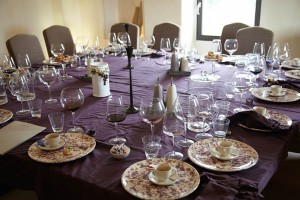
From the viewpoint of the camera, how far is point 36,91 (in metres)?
2.13

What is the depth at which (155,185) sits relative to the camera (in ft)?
3.51

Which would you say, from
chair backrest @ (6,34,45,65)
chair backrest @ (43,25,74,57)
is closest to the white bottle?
chair backrest @ (6,34,45,65)

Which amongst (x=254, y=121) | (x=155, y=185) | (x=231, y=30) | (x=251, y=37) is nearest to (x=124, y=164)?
(x=155, y=185)

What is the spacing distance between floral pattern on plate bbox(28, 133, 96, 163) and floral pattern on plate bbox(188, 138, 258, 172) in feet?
1.39

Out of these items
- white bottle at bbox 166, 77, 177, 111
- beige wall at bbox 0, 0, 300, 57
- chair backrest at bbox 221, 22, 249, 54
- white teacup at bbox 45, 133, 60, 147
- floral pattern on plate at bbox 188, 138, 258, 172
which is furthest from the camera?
beige wall at bbox 0, 0, 300, 57

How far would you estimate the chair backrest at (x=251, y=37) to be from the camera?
3070 mm

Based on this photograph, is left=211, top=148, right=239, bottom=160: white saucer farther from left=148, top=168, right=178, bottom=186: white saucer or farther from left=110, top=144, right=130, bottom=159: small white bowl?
left=110, top=144, right=130, bottom=159: small white bowl

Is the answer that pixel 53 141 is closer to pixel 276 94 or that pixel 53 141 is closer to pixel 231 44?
pixel 276 94

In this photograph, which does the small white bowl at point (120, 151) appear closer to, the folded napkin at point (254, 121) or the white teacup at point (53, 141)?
the white teacup at point (53, 141)

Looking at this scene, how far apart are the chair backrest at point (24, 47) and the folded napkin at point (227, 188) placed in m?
2.50

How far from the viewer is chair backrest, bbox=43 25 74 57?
358 centimetres

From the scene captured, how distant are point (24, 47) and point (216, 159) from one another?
260 cm

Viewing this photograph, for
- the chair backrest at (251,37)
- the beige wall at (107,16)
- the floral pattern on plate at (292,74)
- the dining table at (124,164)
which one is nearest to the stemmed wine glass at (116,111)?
the dining table at (124,164)

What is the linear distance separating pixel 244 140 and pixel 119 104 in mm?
570
